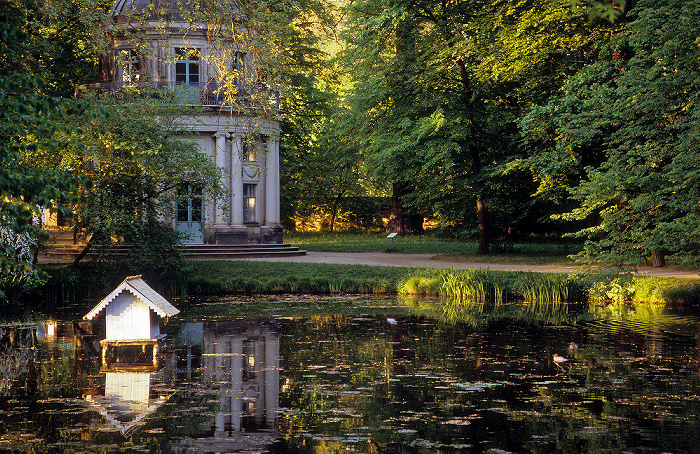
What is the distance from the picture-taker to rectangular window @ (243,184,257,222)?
106ft

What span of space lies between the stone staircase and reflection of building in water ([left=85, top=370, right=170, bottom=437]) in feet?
56.6

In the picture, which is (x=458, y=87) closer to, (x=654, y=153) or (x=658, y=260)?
(x=658, y=260)

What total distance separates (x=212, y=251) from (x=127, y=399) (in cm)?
1997

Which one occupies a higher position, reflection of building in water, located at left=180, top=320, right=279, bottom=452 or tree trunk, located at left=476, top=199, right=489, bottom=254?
tree trunk, located at left=476, top=199, right=489, bottom=254

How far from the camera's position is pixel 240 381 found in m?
10.2

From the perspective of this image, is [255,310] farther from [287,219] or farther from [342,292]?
[287,219]

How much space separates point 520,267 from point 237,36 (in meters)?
14.5

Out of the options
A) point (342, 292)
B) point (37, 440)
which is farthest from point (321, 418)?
point (342, 292)

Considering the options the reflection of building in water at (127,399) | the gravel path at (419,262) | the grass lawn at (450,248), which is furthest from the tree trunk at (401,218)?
the reflection of building in water at (127,399)

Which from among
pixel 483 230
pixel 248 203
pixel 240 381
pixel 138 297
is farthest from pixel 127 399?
pixel 248 203

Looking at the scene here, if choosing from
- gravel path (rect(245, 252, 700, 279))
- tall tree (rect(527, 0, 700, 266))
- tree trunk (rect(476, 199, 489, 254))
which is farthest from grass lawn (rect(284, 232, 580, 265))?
tall tree (rect(527, 0, 700, 266))

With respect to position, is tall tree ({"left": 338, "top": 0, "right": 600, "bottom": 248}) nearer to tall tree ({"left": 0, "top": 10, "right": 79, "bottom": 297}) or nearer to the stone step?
the stone step

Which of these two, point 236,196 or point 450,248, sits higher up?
point 236,196

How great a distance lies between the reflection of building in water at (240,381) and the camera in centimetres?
752
